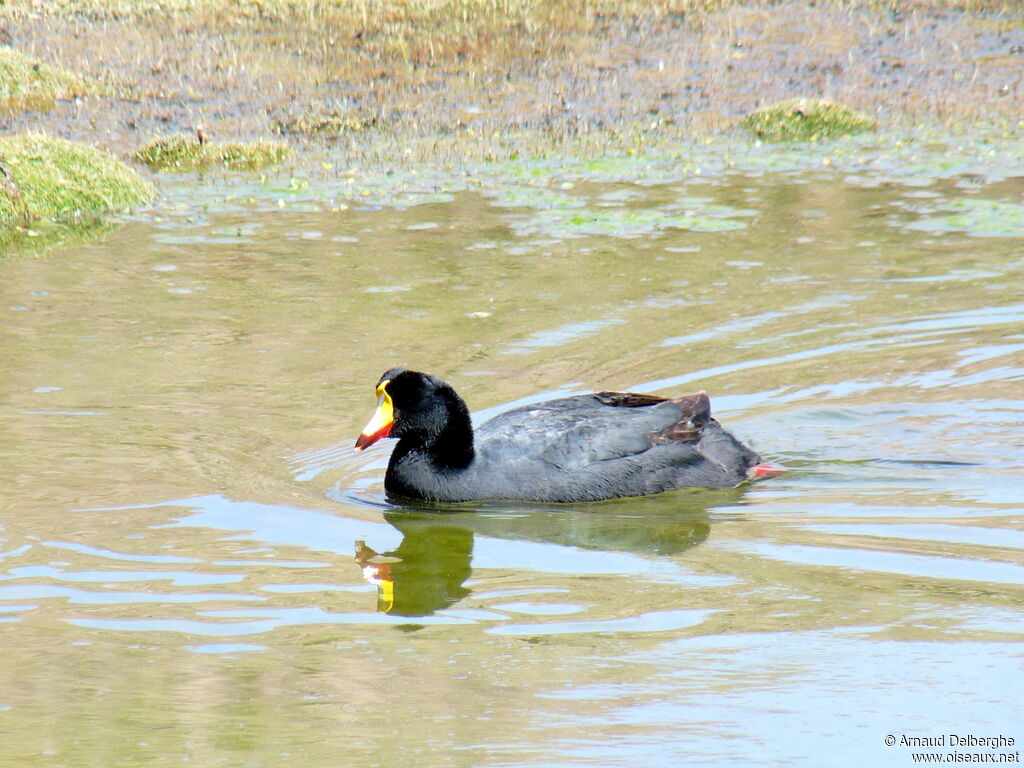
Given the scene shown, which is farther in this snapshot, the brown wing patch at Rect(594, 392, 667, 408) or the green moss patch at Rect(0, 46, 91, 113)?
the green moss patch at Rect(0, 46, 91, 113)

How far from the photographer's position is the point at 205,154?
49.3ft

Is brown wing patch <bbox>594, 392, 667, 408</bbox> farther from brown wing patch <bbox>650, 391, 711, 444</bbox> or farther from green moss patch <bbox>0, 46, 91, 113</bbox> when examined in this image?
green moss patch <bbox>0, 46, 91, 113</bbox>

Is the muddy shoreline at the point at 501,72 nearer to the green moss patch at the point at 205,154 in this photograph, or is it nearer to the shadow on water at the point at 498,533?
the green moss patch at the point at 205,154

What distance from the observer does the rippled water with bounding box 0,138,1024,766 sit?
4344 millimetres

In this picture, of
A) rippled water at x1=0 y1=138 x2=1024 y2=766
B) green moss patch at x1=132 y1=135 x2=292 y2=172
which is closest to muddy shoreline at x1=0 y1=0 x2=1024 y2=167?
Answer: green moss patch at x1=132 y1=135 x2=292 y2=172

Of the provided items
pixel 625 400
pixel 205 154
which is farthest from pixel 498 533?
pixel 205 154

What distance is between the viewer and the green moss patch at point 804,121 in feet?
51.9

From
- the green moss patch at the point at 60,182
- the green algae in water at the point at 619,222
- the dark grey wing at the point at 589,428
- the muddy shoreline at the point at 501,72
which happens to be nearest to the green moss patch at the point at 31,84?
the muddy shoreline at the point at 501,72

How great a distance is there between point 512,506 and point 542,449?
311 mm

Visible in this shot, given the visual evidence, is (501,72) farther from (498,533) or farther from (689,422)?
(498,533)

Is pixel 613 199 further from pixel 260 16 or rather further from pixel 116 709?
pixel 116 709

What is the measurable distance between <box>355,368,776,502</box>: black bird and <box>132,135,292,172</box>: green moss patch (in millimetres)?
8416

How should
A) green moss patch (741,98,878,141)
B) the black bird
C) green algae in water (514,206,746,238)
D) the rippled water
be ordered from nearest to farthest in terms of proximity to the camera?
the rippled water
the black bird
green algae in water (514,206,746,238)
green moss patch (741,98,878,141)

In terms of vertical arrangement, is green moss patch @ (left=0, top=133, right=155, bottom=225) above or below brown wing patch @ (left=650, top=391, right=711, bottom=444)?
above
